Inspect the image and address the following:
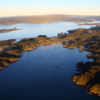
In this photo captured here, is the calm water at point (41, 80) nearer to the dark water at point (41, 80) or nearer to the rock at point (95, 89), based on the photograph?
the dark water at point (41, 80)

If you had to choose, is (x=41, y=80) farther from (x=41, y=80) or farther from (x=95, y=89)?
(x=95, y=89)

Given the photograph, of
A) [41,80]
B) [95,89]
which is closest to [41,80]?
[41,80]

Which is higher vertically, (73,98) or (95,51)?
(95,51)

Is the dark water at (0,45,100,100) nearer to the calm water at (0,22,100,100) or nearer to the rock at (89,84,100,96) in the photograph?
the calm water at (0,22,100,100)

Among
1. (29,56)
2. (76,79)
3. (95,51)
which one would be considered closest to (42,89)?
(76,79)

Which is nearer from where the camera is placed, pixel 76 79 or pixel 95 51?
pixel 76 79

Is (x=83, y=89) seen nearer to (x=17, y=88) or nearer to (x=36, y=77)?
(x=36, y=77)

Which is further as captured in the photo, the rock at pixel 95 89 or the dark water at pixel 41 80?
the dark water at pixel 41 80

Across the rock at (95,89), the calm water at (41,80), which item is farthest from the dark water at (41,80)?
the rock at (95,89)
